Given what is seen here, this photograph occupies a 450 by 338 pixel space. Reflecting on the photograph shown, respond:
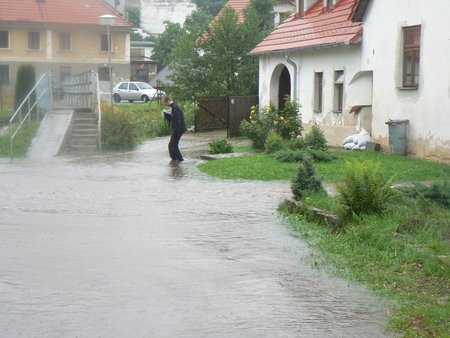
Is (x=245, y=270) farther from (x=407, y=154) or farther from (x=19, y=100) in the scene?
(x=19, y=100)

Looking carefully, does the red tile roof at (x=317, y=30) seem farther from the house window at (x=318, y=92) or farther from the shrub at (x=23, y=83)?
the shrub at (x=23, y=83)

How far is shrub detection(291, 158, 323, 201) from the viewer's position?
12836mm

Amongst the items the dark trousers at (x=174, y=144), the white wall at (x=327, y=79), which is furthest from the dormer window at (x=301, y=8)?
the dark trousers at (x=174, y=144)

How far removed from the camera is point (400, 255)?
9.02 metres

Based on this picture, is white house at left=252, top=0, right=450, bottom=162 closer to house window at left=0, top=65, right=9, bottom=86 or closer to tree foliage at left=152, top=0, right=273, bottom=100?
tree foliage at left=152, top=0, right=273, bottom=100

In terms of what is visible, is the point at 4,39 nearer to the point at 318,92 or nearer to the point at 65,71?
the point at 65,71

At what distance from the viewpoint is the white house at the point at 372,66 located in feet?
64.0

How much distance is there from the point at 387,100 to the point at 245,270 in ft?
46.1

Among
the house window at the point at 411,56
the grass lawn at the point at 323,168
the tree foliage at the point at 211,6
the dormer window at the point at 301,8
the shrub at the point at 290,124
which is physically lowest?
the grass lawn at the point at 323,168

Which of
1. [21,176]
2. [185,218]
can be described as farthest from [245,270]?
[21,176]

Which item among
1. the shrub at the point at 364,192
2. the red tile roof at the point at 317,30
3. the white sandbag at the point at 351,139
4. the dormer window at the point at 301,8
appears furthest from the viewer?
the dormer window at the point at 301,8

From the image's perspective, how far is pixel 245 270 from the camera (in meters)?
8.83

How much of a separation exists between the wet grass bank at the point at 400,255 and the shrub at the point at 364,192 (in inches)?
7.4

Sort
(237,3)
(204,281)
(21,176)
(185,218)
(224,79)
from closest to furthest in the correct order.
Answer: (204,281) → (185,218) → (21,176) → (224,79) → (237,3)
